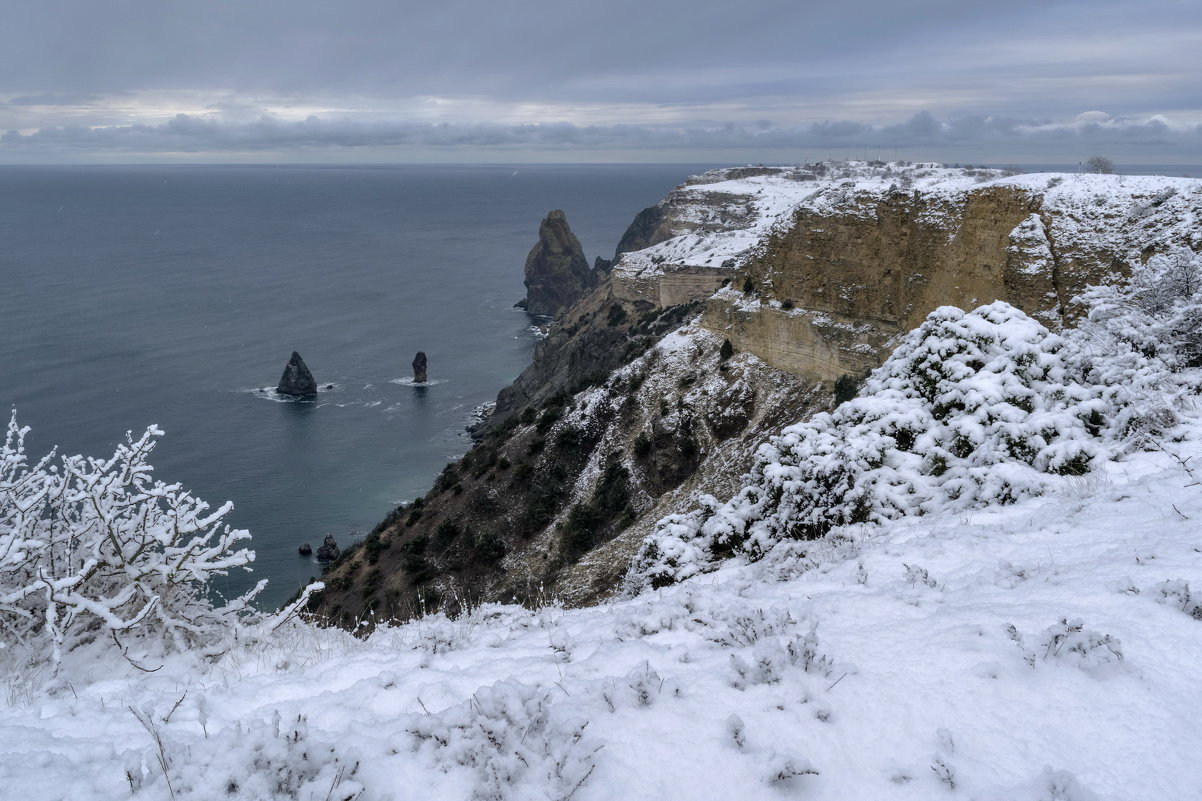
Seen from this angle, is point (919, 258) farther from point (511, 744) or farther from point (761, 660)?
point (511, 744)

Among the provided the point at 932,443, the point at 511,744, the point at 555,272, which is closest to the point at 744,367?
the point at 932,443

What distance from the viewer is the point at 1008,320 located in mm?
11547

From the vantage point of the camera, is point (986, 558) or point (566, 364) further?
point (566, 364)

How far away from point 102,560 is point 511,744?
17.4 ft

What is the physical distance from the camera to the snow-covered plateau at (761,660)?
3719 millimetres

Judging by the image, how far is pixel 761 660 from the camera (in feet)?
15.0

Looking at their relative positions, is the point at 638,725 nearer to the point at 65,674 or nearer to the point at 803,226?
the point at 65,674

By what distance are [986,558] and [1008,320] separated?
652 cm

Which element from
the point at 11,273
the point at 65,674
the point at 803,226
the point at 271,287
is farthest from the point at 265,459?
the point at 11,273

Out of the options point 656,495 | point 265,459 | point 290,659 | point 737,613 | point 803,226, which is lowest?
point 265,459

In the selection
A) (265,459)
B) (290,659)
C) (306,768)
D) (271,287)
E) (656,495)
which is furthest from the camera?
(271,287)

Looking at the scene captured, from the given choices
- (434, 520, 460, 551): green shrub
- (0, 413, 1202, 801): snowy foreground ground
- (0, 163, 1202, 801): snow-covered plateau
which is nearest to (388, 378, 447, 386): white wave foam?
(434, 520, 460, 551): green shrub

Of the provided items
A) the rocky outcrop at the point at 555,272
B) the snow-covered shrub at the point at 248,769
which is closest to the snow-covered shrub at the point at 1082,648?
the snow-covered shrub at the point at 248,769

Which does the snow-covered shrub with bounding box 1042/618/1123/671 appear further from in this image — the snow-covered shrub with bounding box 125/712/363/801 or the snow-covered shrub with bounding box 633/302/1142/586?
the snow-covered shrub with bounding box 633/302/1142/586
